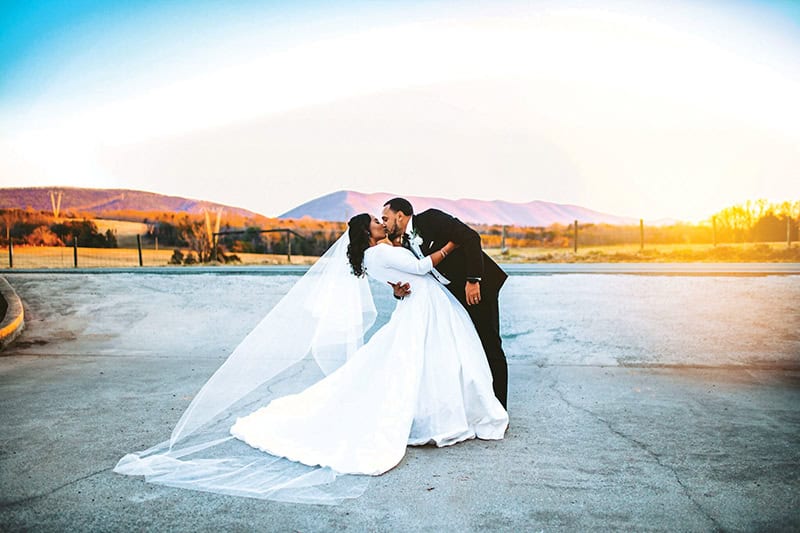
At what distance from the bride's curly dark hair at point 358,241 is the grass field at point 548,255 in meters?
10.6

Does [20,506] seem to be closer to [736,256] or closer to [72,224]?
[72,224]

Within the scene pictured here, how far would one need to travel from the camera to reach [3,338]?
28.0 feet

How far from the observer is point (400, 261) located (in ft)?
15.2

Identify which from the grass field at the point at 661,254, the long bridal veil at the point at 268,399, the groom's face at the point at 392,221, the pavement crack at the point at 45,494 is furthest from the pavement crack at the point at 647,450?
the grass field at the point at 661,254

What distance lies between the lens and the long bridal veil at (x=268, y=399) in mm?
3604

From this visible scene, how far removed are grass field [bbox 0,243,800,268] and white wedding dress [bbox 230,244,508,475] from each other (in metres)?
10.2

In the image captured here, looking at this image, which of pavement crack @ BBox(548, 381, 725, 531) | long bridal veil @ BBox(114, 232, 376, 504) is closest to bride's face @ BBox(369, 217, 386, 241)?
long bridal veil @ BBox(114, 232, 376, 504)

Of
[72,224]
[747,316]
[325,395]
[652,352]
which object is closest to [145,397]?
[325,395]

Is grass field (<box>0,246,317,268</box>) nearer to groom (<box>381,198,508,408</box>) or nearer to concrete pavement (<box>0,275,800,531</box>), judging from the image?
concrete pavement (<box>0,275,800,531</box>)

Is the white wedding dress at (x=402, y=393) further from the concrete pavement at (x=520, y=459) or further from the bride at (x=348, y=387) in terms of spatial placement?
the concrete pavement at (x=520, y=459)

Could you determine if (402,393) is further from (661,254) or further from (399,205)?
(661,254)

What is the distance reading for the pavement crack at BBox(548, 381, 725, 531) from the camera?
3.17m

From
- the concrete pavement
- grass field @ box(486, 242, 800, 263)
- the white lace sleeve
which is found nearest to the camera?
the concrete pavement

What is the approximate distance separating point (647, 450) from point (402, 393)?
159 centimetres
